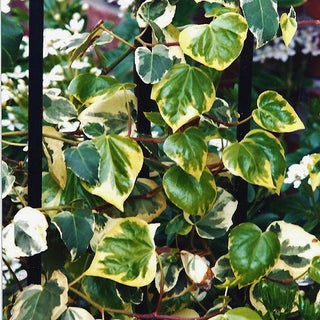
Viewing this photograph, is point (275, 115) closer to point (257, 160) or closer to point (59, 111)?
point (257, 160)

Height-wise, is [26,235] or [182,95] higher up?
→ [182,95]

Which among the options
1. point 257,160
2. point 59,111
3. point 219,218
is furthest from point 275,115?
point 59,111

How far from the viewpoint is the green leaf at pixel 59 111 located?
102cm

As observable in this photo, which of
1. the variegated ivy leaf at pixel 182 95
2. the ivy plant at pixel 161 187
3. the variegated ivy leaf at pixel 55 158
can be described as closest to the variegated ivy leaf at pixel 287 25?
the ivy plant at pixel 161 187

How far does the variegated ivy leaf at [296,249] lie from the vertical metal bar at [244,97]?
7 cm

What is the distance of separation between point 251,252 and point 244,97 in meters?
0.21

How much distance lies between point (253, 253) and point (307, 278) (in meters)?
0.12

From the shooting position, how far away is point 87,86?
104 cm

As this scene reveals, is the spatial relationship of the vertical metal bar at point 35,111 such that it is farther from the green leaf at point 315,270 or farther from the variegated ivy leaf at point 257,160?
the green leaf at point 315,270

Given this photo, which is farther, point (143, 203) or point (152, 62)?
point (143, 203)

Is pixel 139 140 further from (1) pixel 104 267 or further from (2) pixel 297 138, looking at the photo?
(2) pixel 297 138

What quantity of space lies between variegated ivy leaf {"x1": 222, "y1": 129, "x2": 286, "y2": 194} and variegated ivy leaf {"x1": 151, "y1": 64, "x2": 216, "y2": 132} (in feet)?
0.25

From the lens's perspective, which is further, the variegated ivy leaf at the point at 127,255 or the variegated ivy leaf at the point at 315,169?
the variegated ivy leaf at the point at 315,169

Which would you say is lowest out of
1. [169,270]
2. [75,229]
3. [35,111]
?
[169,270]
